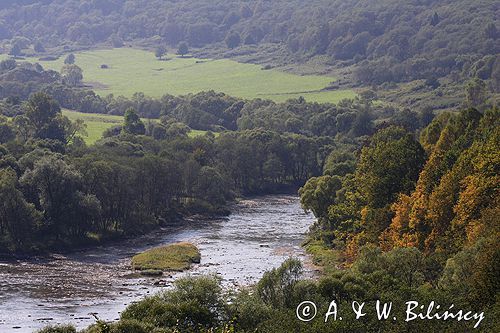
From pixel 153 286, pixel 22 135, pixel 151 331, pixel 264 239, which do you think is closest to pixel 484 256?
pixel 151 331

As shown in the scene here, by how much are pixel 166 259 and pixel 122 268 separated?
7.57m

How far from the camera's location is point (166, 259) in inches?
4835

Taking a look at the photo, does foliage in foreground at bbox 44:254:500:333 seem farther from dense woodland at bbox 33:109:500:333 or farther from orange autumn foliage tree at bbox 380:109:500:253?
orange autumn foliage tree at bbox 380:109:500:253

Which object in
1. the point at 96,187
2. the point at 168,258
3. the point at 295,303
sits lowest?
the point at 168,258

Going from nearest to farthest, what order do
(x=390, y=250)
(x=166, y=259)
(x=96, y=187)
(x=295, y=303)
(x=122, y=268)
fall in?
(x=295, y=303) < (x=390, y=250) < (x=122, y=268) < (x=166, y=259) < (x=96, y=187)

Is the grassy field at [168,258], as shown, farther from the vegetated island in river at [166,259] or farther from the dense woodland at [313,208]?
the dense woodland at [313,208]

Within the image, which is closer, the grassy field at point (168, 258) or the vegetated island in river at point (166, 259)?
the vegetated island in river at point (166, 259)

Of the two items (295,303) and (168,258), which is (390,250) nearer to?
(295,303)

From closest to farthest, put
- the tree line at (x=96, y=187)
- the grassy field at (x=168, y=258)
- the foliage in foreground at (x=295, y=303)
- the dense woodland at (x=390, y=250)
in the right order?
the foliage in foreground at (x=295, y=303) < the dense woodland at (x=390, y=250) < the grassy field at (x=168, y=258) < the tree line at (x=96, y=187)

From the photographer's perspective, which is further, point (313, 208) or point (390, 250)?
point (313, 208)

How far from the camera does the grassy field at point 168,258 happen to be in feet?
388

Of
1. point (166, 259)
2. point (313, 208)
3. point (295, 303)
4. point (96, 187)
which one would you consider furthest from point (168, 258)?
point (295, 303)

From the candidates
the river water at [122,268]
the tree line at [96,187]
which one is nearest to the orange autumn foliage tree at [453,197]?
the river water at [122,268]

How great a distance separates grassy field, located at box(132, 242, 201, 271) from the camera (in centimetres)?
11812
